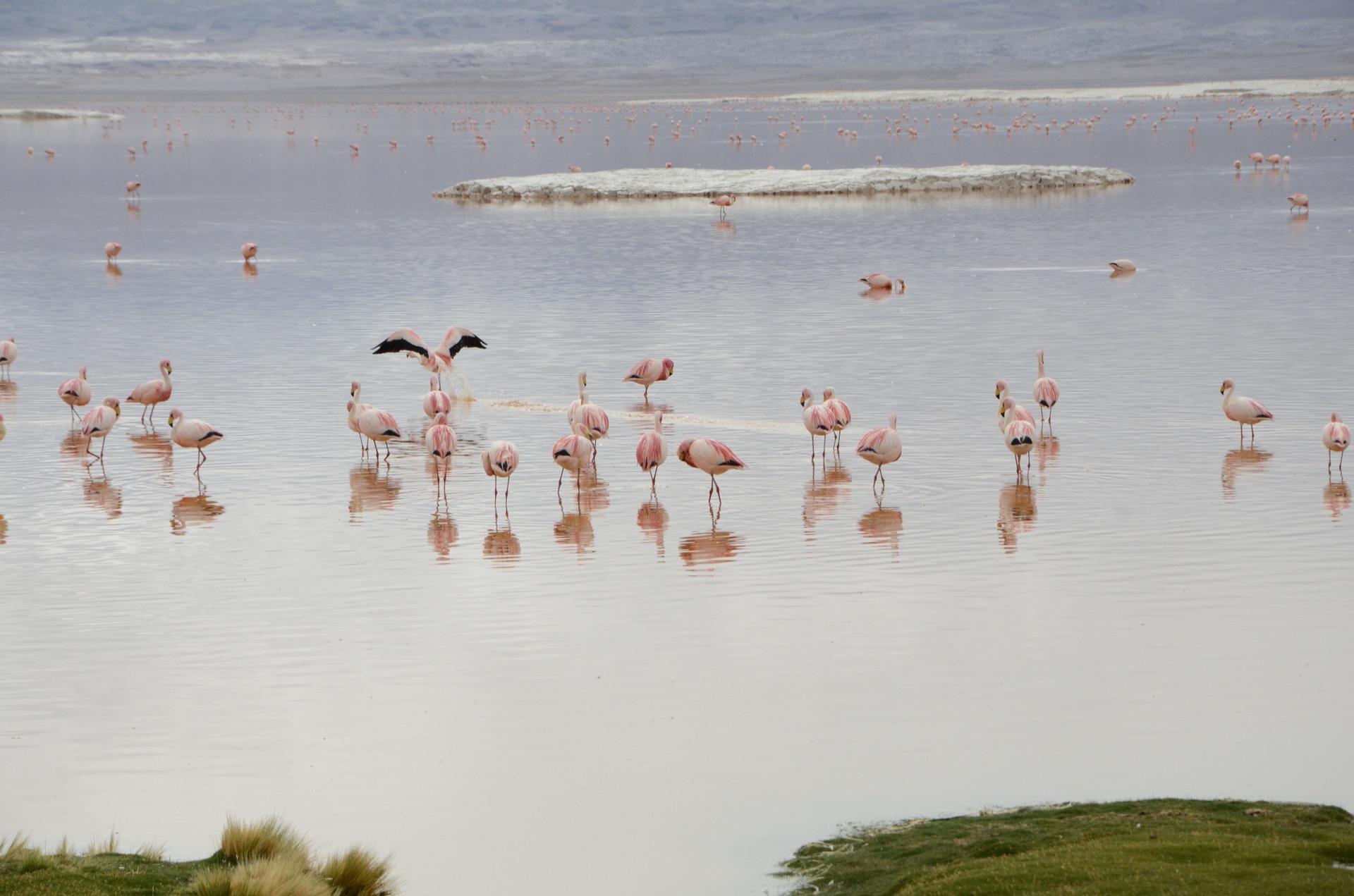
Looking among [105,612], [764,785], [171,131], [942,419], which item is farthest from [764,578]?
[171,131]

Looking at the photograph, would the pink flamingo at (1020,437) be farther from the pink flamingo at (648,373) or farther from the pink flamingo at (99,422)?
the pink flamingo at (99,422)

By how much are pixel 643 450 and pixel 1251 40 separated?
162888 millimetres

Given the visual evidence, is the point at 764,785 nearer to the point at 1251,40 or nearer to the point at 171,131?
the point at 171,131

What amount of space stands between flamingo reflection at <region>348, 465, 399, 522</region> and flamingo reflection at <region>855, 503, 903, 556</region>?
3984mm

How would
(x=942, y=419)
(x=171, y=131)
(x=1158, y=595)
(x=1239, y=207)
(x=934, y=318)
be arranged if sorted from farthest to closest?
(x=171, y=131), (x=1239, y=207), (x=934, y=318), (x=942, y=419), (x=1158, y=595)

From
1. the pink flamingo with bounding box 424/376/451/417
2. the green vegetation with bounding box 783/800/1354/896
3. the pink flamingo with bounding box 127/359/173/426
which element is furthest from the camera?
the pink flamingo with bounding box 127/359/173/426

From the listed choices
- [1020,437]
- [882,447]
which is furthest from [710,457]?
[1020,437]

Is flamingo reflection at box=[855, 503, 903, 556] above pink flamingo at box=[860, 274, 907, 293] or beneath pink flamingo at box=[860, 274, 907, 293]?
beneath

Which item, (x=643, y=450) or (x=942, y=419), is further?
(x=942, y=419)

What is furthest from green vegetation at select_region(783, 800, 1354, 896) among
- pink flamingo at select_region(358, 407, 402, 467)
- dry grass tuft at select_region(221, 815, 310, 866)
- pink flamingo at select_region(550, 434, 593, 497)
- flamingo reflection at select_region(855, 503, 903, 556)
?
pink flamingo at select_region(358, 407, 402, 467)

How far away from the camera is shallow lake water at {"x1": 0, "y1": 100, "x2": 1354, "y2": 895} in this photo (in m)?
8.55

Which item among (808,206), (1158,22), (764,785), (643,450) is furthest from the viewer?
(1158,22)

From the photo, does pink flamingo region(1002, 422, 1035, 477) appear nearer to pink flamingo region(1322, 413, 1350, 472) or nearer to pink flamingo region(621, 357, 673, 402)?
pink flamingo region(1322, 413, 1350, 472)

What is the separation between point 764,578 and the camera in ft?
39.8
